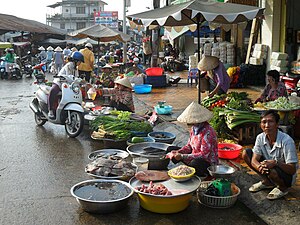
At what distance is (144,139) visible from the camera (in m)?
7.12

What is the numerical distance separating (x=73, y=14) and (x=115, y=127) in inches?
3089

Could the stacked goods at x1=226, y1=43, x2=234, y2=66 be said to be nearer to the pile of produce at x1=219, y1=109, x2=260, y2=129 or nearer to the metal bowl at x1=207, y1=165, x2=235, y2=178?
the pile of produce at x1=219, y1=109, x2=260, y2=129

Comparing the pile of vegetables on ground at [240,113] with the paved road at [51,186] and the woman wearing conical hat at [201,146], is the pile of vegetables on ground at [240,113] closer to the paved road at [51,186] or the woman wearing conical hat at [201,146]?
the woman wearing conical hat at [201,146]

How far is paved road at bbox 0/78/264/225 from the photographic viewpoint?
461 centimetres

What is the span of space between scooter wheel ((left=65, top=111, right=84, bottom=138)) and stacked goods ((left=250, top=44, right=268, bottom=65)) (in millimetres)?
7901

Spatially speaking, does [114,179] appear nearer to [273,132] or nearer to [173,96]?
[273,132]

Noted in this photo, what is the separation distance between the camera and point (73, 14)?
81.8 meters

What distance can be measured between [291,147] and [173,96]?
9253mm

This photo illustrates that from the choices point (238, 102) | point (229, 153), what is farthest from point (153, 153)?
point (238, 102)

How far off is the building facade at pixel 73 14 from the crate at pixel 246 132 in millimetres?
74723

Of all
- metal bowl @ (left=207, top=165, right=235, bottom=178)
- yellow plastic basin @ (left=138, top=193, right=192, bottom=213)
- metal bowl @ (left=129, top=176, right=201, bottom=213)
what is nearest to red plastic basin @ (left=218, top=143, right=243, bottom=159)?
metal bowl @ (left=207, top=165, right=235, bottom=178)

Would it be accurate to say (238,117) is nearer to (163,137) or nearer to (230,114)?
(230,114)

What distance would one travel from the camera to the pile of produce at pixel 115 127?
288 inches

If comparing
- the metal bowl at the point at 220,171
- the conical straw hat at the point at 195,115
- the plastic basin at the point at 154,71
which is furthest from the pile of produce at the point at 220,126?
the plastic basin at the point at 154,71
